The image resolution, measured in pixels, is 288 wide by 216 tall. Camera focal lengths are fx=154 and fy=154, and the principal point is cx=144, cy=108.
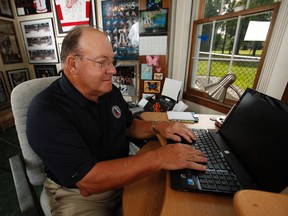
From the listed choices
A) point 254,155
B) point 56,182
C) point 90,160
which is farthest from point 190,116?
point 56,182

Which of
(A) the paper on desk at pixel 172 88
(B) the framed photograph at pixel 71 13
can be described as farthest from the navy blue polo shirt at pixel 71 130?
(B) the framed photograph at pixel 71 13

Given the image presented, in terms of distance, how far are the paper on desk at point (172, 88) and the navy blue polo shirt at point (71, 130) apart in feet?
2.40

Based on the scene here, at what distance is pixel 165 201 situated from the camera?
1.56ft

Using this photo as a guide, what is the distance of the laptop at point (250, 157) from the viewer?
1.57 feet

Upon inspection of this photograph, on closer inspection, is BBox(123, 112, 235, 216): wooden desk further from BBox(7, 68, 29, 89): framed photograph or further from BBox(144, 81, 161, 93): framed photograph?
BBox(7, 68, 29, 89): framed photograph

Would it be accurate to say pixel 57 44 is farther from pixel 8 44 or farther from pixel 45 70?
pixel 8 44

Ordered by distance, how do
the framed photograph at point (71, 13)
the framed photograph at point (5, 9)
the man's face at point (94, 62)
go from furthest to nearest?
1. the framed photograph at point (5, 9)
2. the framed photograph at point (71, 13)
3. the man's face at point (94, 62)

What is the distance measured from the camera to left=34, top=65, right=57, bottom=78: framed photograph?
2428 mm

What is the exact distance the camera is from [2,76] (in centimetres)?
231

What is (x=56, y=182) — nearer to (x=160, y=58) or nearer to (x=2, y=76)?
(x=160, y=58)

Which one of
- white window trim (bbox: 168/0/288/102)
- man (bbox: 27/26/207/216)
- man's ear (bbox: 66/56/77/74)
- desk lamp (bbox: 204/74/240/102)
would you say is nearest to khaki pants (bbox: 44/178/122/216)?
man (bbox: 27/26/207/216)

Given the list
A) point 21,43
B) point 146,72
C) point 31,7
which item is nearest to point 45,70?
point 21,43

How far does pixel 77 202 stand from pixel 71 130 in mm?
367

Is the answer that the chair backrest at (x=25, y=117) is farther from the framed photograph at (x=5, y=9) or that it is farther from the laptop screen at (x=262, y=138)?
the framed photograph at (x=5, y=9)
